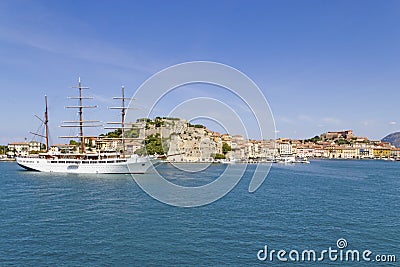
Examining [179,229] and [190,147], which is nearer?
[179,229]

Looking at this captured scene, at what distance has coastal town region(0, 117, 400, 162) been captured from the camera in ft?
133

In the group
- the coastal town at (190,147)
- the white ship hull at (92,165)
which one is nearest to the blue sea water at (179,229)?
the coastal town at (190,147)

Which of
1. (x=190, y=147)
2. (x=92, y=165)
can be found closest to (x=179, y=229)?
(x=92, y=165)

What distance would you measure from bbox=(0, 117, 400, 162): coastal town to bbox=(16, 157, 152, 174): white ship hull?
3095 mm

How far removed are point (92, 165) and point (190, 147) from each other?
16.4 metres

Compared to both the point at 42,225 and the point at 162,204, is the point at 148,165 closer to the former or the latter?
the point at 162,204

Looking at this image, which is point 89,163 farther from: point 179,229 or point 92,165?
point 179,229

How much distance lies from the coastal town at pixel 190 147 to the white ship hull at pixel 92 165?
10.2ft

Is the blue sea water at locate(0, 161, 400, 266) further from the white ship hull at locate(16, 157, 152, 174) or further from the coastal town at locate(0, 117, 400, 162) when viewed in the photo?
the white ship hull at locate(16, 157, 152, 174)

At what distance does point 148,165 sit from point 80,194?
15857 mm

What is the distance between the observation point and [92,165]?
35906 millimetres

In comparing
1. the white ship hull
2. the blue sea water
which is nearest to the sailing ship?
the white ship hull

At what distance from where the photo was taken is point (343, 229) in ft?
40.2

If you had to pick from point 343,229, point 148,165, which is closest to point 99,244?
point 343,229
